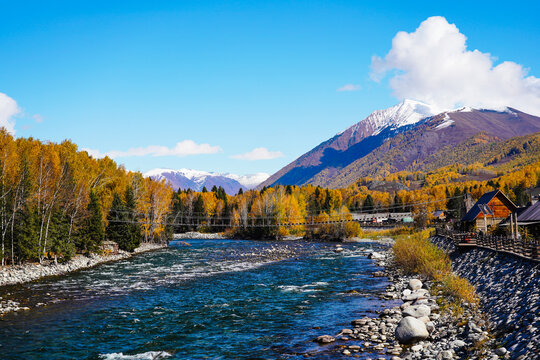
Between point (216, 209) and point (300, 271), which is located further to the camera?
point (216, 209)

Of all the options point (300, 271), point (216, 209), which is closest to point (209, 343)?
point (300, 271)

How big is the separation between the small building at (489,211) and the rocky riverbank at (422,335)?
31926 millimetres

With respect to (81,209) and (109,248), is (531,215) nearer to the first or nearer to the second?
(81,209)

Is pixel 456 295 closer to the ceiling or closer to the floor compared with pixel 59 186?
closer to the floor

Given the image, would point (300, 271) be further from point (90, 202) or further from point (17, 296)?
point (90, 202)

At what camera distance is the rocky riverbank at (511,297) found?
14.3m

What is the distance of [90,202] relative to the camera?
53406 millimetres

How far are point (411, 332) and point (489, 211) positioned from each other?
41772 mm

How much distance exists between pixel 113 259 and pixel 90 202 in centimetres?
829

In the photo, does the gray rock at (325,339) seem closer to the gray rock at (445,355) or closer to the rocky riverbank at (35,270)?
the gray rock at (445,355)

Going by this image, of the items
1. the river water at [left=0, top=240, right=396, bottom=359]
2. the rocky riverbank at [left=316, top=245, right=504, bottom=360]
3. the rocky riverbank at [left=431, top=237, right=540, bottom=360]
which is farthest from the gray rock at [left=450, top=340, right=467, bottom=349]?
the river water at [left=0, top=240, right=396, bottom=359]

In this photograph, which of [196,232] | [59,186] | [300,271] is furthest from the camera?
[196,232]

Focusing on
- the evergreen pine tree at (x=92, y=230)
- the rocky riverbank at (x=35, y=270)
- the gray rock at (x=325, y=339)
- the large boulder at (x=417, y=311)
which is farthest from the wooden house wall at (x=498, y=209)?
the evergreen pine tree at (x=92, y=230)

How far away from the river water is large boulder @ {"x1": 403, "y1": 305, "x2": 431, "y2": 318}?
2632 millimetres
